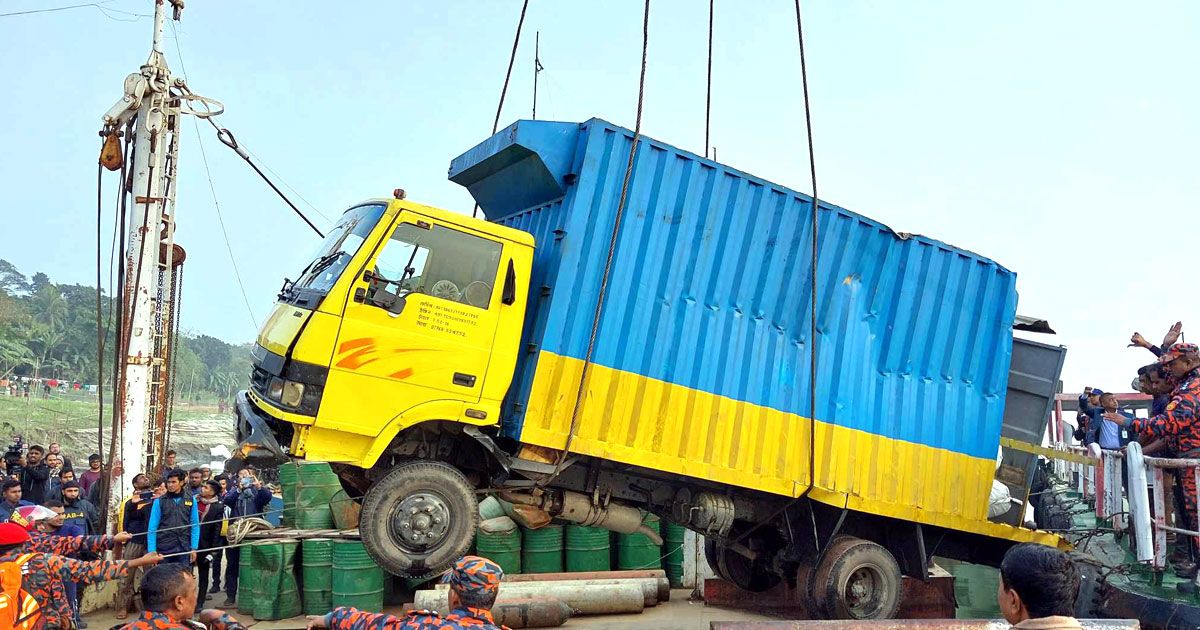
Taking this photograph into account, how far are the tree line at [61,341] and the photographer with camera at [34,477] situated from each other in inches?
852

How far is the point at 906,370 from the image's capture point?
6.76 meters

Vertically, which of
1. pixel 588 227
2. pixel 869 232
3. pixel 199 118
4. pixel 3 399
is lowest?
pixel 3 399

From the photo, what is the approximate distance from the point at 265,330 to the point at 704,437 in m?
3.20

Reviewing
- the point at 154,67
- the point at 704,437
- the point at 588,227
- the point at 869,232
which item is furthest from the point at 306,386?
the point at 154,67

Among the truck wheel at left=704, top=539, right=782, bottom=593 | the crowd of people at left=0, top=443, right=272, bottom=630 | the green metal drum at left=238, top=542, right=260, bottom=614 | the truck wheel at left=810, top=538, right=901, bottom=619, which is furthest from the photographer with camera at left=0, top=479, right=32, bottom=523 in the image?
the truck wheel at left=810, top=538, right=901, bottom=619

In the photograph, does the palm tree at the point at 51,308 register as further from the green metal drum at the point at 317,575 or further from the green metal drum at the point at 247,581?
the green metal drum at the point at 317,575

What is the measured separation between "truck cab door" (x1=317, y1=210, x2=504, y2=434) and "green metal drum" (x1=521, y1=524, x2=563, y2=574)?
440 cm

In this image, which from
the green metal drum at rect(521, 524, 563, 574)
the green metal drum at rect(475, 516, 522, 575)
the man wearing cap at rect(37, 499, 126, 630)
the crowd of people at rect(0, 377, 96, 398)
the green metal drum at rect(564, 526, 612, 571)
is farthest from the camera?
the crowd of people at rect(0, 377, 96, 398)

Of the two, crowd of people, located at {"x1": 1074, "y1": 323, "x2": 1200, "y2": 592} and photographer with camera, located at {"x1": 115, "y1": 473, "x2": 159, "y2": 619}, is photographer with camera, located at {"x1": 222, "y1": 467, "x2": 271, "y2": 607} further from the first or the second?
crowd of people, located at {"x1": 1074, "y1": 323, "x2": 1200, "y2": 592}

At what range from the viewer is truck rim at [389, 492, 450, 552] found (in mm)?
5148

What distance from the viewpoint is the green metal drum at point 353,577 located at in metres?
8.34

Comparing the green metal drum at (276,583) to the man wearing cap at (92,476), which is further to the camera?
the man wearing cap at (92,476)

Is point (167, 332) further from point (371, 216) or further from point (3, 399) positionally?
point (3, 399)

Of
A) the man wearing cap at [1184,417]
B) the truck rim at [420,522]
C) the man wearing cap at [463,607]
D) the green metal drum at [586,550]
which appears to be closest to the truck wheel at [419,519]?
the truck rim at [420,522]
